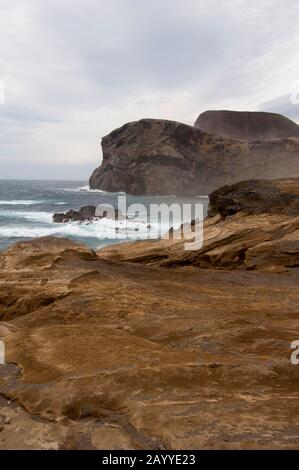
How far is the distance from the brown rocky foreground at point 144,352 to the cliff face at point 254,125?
441 ft

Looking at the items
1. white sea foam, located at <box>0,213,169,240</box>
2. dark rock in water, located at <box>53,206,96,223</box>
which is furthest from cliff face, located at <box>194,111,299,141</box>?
white sea foam, located at <box>0,213,169,240</box>

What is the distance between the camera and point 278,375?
4.25 m

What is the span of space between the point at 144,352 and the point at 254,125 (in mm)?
143262

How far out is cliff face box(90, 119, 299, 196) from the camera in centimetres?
9412

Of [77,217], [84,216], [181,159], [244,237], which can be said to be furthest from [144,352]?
[181,159]

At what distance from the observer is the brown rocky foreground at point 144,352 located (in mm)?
3400

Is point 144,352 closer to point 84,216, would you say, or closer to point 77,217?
point 84,216

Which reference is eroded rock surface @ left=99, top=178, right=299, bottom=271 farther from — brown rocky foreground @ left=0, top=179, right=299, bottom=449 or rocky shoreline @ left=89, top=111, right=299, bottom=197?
rocky shoreline @ left=89, top=111, right=299, bottom=197

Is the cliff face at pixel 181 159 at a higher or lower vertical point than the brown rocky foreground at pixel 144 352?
higher

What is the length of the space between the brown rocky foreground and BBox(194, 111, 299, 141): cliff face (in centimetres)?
13454

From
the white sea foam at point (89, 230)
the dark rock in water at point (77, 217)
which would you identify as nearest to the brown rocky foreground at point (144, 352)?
the white sea foam at point (89, 230)

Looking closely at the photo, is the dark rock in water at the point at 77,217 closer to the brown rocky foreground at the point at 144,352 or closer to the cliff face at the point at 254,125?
the brown rocky foreground at the point at 144,352

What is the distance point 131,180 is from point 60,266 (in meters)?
87.8
